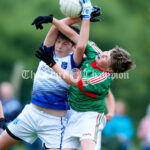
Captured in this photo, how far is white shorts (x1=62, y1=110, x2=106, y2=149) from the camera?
6110 millimetres

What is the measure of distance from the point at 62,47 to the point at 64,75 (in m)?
0.51

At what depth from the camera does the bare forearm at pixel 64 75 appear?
236 inches

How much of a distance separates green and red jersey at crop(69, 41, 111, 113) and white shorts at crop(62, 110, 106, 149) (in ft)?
0.26

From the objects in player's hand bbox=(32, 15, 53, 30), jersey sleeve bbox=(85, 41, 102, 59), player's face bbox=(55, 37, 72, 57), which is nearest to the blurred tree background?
player's face bbox=(55, 37, 72, 57)

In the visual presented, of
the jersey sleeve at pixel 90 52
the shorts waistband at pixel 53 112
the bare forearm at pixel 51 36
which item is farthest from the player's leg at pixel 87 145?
the bare forearm at pixel 51 36

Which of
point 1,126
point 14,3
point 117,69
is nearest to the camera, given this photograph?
point 117,69

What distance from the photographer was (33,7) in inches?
689

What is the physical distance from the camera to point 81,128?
243 inches

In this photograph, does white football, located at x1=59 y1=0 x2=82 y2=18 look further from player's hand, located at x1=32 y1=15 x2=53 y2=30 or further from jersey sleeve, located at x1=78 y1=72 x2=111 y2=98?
jersey sleeve, located at x1=78 y1=72 x2=111 y2=98

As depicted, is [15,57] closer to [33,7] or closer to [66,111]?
[33,7]

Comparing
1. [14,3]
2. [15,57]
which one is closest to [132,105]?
[15,57]

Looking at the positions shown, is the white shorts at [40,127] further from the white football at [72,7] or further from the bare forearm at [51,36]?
the white football at [72,7]

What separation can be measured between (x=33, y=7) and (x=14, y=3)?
1.22m

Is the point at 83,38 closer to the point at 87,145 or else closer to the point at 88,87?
the point at 88,87
